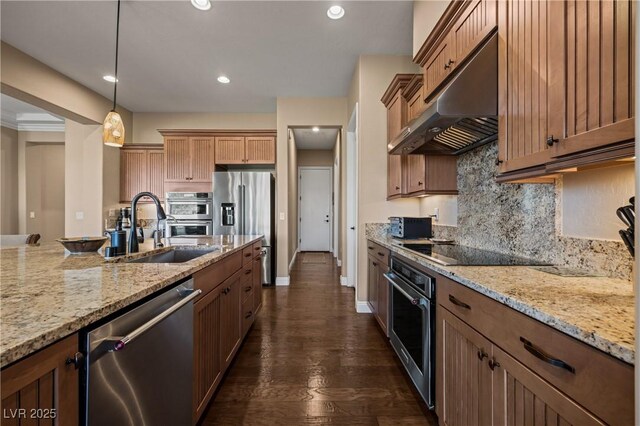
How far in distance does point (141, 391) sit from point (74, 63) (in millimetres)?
4316

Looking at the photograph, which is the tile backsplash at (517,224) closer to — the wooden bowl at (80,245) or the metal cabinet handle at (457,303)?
the metal cabinet handle at (457,303)

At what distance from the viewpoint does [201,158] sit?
4.59 metres

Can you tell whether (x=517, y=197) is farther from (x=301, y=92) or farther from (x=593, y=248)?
(x=301, y=92)

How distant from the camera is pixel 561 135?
974mm

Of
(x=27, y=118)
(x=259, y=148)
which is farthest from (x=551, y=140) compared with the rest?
(x=27, y=118)

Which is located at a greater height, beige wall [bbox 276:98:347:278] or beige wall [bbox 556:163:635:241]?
beige wall [bbox 276:98:347:278]

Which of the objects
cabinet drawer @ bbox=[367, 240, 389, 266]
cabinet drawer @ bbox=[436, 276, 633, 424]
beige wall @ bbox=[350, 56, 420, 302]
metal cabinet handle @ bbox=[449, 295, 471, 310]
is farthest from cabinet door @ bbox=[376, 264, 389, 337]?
cabinet drawer @ bbox=[436, 276, 633, 424]

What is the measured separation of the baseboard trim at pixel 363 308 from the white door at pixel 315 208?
4.42 meters

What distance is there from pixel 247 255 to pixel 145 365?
1.49m

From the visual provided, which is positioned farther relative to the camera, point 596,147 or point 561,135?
point 561,135

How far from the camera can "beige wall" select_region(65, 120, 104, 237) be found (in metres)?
4.42

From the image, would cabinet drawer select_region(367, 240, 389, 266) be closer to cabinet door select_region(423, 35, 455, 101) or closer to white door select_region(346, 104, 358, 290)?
white door select_region(346, 104, 358, 290)

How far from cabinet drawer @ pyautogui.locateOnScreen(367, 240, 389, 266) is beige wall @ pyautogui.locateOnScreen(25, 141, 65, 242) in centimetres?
647

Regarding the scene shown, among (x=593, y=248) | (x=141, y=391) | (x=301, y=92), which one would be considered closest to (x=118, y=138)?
(x=141, y=391)
